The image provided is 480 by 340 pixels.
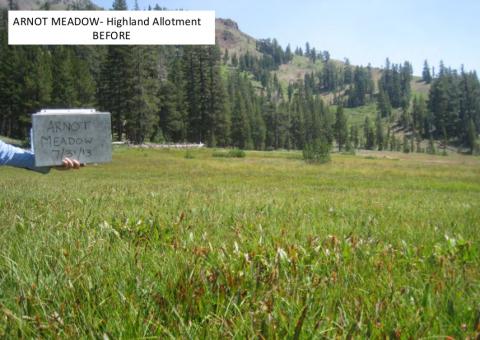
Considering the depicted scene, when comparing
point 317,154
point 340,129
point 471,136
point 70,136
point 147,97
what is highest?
point 147,97

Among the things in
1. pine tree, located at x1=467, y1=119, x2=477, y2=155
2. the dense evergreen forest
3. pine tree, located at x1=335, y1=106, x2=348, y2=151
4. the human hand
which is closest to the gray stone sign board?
the human hand

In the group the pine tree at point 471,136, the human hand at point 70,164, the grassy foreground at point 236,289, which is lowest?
the grassy foreground at point 236,289

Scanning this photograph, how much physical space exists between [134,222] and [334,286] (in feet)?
8.07

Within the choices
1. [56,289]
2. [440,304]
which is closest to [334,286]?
[440,304]

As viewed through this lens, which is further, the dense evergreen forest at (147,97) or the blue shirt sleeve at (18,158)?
the dense evergreen forest at (147,97)

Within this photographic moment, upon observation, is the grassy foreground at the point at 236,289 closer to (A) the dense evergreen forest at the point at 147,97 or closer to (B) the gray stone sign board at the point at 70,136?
(B) the gray stone sign board at the point at 70,136

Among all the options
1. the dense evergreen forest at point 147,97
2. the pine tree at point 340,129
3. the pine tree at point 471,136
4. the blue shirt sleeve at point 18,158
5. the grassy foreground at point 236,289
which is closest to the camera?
the grassy foreground at point 236,289

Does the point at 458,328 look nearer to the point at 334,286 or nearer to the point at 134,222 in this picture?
the point at 334,286

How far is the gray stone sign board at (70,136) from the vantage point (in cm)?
403

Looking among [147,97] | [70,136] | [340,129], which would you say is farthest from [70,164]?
[340,129]

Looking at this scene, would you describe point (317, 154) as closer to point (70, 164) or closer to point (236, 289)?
point (70, 164)

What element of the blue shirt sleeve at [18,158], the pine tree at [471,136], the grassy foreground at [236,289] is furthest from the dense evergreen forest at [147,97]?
the grassy foreground at [236,289]

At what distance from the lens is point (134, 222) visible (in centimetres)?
412

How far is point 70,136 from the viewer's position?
13.5 feet
